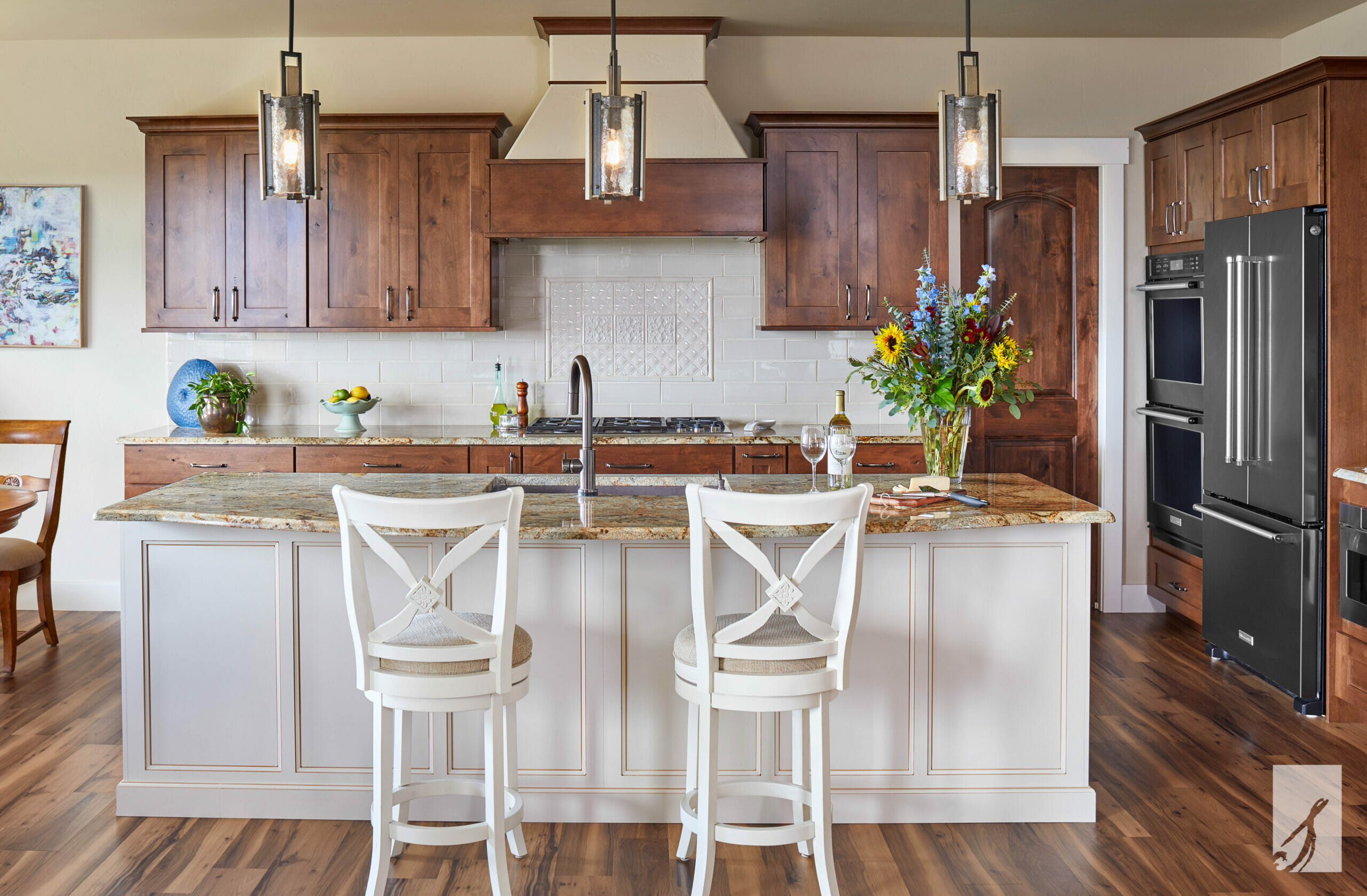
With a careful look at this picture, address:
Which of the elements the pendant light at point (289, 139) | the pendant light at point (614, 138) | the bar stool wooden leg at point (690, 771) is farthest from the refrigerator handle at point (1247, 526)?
the pendant light at point (289, 139)

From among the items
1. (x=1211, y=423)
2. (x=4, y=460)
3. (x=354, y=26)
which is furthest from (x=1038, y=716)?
(x=4, y=460)

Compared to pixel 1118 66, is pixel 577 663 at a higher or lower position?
lower

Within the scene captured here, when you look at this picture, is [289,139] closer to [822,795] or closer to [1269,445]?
[822,795]

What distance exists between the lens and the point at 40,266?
4.97 m

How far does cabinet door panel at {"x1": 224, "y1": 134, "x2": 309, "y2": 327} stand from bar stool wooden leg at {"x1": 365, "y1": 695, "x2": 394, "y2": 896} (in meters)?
2.87

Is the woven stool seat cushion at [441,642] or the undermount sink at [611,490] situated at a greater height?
the undermount sink at [611,490]

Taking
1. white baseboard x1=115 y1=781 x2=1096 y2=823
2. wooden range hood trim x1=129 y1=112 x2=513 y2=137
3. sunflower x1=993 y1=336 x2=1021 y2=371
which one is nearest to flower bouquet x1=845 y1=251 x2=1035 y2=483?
sunflower x1=993 y1=336 x2=1021 y2=371

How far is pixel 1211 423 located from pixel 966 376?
170 centimetres

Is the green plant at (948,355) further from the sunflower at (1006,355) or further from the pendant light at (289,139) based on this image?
the pendant light at (289,139)

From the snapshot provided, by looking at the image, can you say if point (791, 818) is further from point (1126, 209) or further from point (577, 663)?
point (1126, 209)

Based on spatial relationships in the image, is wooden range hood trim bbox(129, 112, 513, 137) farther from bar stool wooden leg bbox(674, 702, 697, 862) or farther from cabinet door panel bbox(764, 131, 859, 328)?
bar stool wooden leg bbox(674, 702, 697, 862)

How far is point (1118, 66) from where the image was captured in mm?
5000

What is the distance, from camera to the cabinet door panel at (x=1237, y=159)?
3953mm

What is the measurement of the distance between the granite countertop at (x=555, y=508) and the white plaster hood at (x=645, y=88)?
196 centimetres
